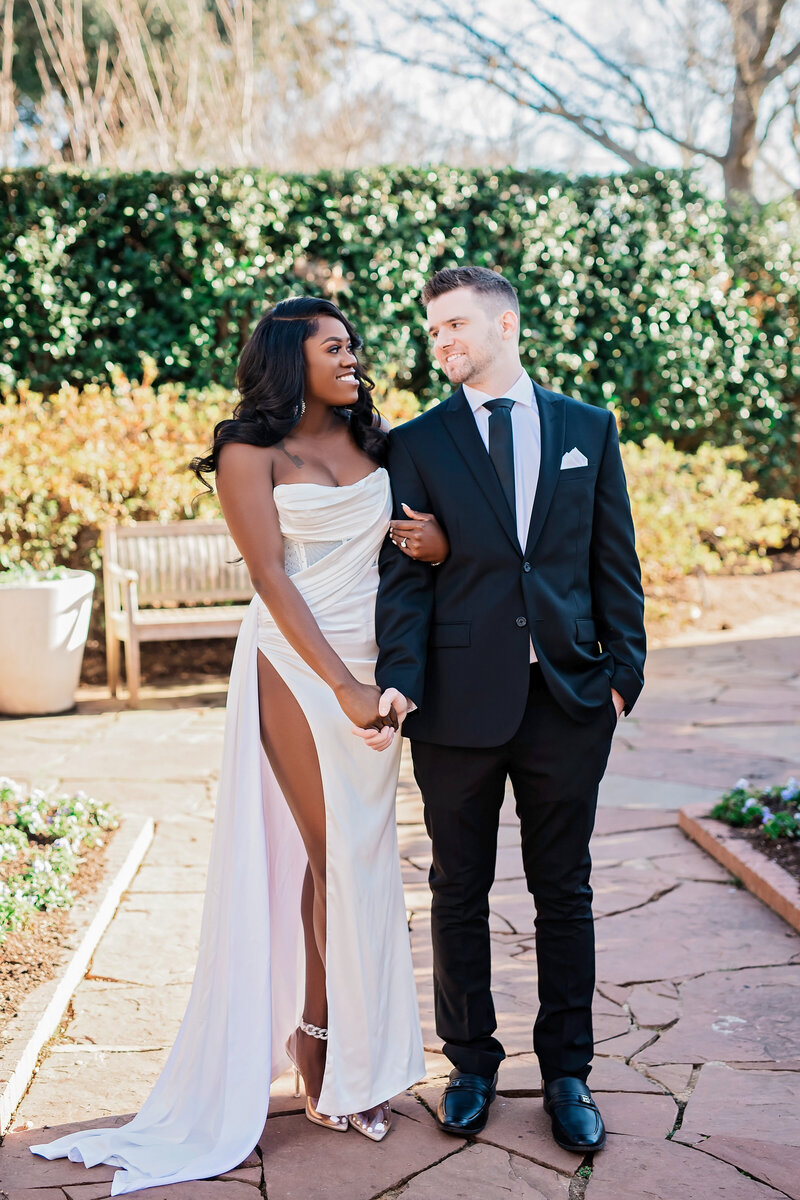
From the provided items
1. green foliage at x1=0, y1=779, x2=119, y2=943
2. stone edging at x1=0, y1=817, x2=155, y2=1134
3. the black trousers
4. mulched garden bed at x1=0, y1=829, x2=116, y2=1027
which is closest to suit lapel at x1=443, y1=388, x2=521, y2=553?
the black trousers

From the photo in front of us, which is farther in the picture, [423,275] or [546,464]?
[423,275]

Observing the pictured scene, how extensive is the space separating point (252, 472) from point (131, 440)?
224 inches

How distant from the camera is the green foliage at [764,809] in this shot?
428cm

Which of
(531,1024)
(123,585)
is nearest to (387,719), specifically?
(531,1024)

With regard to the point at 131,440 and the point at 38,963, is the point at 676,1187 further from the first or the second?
the point at 131,440

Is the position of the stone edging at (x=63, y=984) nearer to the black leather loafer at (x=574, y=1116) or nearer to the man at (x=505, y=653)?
the man at (x=505, y=653)

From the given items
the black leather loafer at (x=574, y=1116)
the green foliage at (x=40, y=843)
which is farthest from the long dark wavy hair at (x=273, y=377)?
the green foliage at (x=40, y=843)

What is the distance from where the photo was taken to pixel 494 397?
2.65 m

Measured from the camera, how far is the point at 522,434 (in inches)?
105

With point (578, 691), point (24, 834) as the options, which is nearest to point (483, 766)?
point (578, 691)

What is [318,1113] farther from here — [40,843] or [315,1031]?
[40,843]

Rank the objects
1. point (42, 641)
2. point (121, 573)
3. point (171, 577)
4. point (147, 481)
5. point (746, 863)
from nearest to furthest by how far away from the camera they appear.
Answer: point (746, 863) < point (42, 641) < point (121, 573) < point (171, 577) < point (147, 481)

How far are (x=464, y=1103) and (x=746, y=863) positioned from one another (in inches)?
74.0

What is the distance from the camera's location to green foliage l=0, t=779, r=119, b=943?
11.9ft
